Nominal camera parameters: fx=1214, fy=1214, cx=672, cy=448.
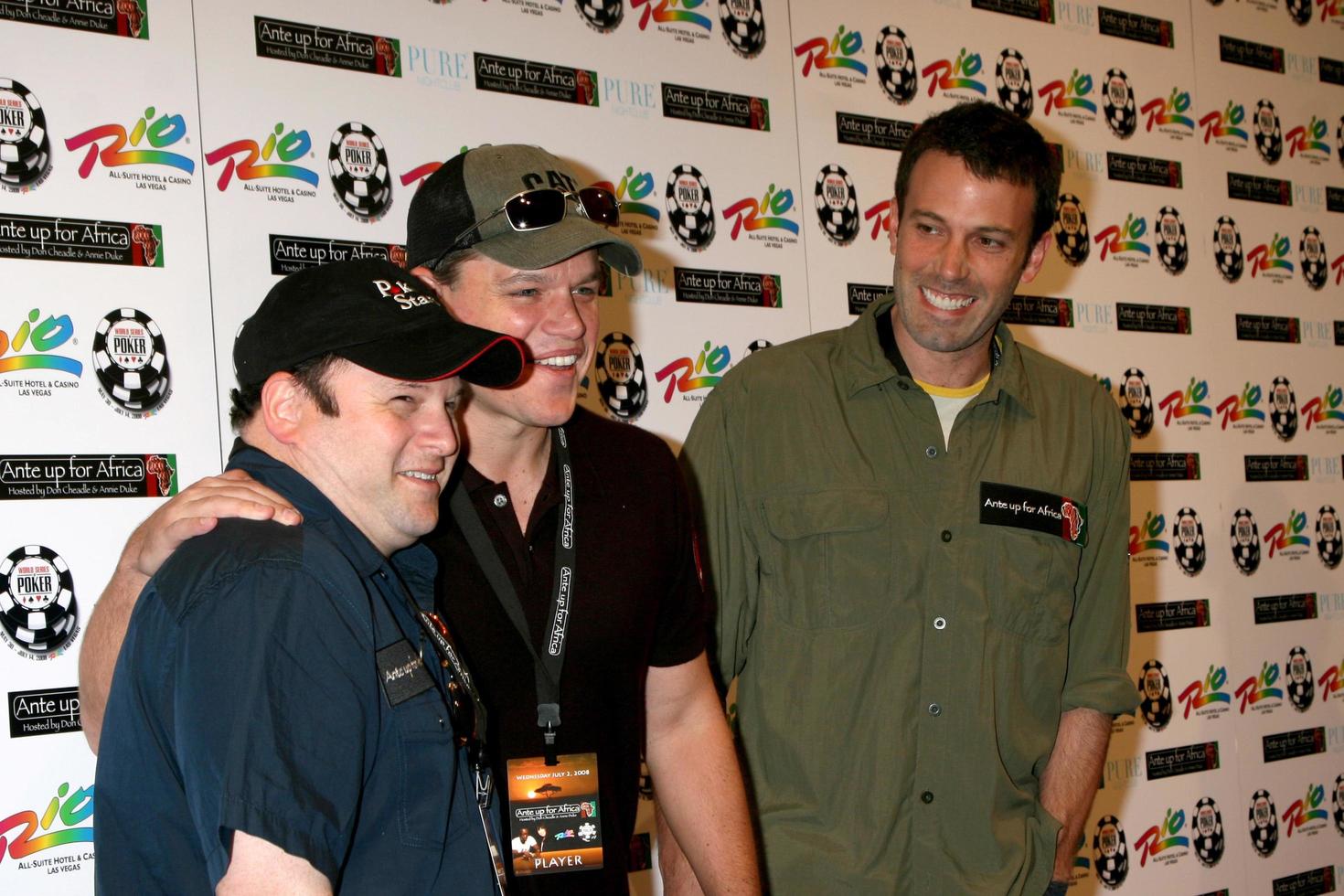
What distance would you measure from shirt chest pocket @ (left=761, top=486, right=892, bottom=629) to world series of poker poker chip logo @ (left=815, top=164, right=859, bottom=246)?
59.7 inches

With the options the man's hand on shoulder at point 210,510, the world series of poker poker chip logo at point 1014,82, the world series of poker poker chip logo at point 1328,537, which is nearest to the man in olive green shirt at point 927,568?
the man's hand on shoulder at point 210,510

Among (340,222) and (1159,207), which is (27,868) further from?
(1159,207)

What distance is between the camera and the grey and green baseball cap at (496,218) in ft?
5.58

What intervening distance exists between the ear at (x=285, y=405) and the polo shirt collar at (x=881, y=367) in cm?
121

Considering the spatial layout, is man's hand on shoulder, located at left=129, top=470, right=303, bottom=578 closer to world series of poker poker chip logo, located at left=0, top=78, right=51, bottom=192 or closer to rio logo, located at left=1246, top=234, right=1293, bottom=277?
world series of poker poker chip logo, located at left=0, top=78, right=51, bottom=192

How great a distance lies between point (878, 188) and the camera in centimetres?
363

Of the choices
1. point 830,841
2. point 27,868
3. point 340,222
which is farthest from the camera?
point 340,222

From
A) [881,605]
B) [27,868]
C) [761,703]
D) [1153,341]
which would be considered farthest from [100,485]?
[1153,341]

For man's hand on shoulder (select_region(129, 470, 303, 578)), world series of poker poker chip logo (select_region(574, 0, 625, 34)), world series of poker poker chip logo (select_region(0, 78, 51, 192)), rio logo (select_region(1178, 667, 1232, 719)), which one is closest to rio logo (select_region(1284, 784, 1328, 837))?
rio logo (select_region(1178, 667, 1232, 719))

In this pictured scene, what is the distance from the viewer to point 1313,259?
469 cm

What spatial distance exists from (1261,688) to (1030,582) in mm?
2698

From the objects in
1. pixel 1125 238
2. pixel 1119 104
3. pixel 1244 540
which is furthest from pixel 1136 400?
pixel 1119 104

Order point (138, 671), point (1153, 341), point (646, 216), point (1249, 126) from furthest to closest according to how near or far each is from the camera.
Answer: point (1249, 126) → point (1153, 341) → point (646, 216) → point (138, 671)

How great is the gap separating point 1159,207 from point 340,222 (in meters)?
2.93
